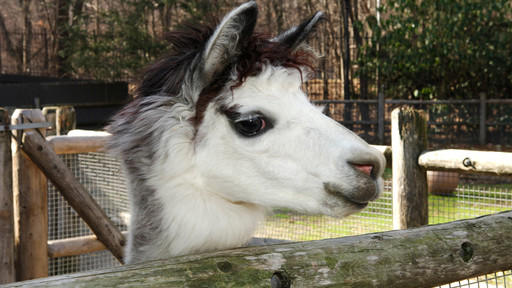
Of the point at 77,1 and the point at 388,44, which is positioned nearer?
the point at 388,44

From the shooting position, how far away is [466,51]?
1094cm

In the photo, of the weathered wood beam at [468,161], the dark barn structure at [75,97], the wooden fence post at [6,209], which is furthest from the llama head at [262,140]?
the dark barn structure at [75,97]

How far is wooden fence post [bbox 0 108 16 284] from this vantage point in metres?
2.81

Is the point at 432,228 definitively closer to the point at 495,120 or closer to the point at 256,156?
the point at 256,156

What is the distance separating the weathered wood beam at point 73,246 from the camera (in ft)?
11.7

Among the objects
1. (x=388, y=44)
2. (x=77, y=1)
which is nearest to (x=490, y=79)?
(x=388, y=44)

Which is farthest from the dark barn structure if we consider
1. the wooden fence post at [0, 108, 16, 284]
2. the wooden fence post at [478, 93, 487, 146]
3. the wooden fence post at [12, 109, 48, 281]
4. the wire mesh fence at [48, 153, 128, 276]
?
the wooden fence post at [478, 93, 487, 146]

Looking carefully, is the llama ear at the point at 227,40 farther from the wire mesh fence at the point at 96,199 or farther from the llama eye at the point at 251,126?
the wire mesh fence at the point at 96,199

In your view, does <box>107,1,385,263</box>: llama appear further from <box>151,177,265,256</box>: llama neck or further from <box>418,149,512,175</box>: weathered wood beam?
<box>418,149,512,175</box>: weathered wood beam

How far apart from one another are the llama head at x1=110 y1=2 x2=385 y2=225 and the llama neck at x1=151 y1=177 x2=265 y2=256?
2 cm

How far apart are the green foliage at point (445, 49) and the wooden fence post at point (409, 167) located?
7904 mm

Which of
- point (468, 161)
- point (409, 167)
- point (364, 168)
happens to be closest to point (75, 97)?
point (409, 167)

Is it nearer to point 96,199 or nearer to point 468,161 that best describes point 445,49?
point 468,161

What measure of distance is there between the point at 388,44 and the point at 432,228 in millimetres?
10494
